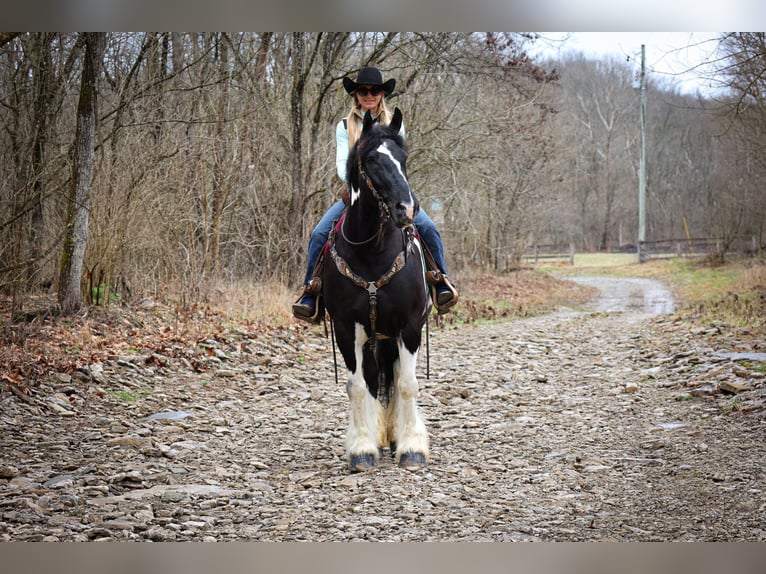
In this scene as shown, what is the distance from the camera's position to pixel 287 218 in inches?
396

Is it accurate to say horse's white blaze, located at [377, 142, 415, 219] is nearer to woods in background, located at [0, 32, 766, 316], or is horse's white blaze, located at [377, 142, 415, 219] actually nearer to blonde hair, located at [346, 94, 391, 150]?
blonde hair, located at [346, 94, 391, 150]

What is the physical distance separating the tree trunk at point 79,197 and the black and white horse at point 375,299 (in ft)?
11.6

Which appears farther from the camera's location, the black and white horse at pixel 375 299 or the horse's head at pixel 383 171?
the black and white horse at pixel 375 299

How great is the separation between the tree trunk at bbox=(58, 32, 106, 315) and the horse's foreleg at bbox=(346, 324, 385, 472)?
3.74m

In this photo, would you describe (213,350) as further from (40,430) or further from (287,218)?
(287,218)

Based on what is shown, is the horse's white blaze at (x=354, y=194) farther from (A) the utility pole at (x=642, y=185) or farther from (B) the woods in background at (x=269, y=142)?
(A) the utility pole at (x=642, y=185)

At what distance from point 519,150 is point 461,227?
1.63 metres

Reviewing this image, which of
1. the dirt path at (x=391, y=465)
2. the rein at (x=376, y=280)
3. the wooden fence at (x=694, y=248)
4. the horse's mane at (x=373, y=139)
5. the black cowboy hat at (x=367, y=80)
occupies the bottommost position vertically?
the dirt path at (x=391, y=465)

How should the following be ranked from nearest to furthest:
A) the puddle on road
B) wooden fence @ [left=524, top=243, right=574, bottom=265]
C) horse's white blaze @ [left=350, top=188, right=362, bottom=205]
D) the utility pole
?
1. horse's white blaze @ [left=350, top=188, right=362, bottom=205]
2. the utility pole
3. the puddle on road
4. wooden fence @ [left=524, top=243, right=574, bottom=265]

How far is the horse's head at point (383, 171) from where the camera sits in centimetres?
349

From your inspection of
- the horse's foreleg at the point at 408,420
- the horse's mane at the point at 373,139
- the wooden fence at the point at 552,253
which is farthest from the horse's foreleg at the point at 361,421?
the wooden fence at the point at 552,253

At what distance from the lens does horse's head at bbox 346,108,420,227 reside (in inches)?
137

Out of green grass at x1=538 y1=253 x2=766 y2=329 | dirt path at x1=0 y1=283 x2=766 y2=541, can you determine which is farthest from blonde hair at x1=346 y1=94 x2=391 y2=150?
green grass at x1=538 y1=253 x2=766 y2=329
